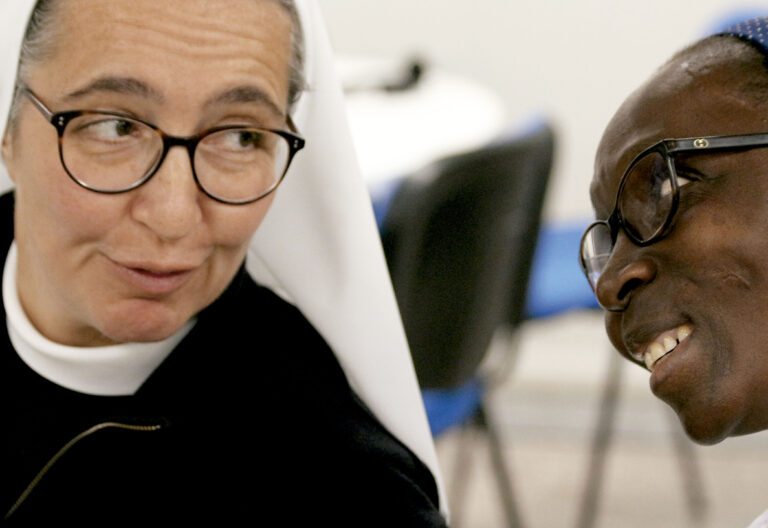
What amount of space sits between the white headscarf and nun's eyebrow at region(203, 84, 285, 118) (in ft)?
0.41

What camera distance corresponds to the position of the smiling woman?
3.85 feet

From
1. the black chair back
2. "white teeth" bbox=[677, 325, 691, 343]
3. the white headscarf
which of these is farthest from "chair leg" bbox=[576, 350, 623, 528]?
"white teeth" bbox=[677, 325, 691, 343]

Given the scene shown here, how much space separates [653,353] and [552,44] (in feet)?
12.3

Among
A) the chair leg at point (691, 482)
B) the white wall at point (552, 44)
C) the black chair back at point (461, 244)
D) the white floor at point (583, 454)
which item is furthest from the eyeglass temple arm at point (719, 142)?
the white wall at point (552, 44)

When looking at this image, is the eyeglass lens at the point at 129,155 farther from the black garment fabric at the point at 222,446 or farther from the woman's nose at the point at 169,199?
the black garment fabric at the point at 222,446

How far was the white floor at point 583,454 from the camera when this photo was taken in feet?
13.7

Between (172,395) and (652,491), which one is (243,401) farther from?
(652,491)

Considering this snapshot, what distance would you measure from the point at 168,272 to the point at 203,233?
2.7 inches

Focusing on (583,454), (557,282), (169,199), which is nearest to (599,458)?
(557,282)

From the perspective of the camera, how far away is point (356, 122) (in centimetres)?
341

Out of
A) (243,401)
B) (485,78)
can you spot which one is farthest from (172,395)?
(485,78)

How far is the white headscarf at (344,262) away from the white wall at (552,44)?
3.10 meters

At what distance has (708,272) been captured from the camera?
1191 mm

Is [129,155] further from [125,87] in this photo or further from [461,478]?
[461,478]
